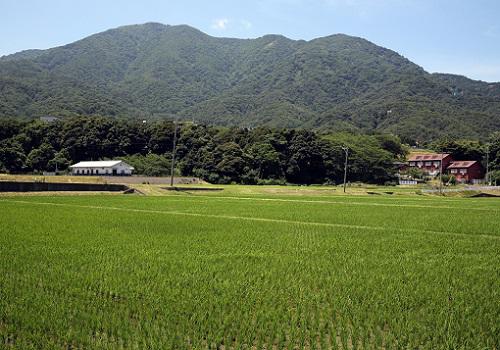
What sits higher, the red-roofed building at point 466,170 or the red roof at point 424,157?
the red roof at point 424,157

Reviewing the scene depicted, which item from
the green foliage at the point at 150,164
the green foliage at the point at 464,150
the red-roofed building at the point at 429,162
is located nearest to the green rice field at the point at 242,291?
the green foliage at the point at 150,164

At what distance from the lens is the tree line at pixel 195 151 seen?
7044cm

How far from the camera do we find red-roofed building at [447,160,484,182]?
93.2 m

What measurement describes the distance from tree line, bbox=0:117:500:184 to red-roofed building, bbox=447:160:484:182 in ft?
54.2

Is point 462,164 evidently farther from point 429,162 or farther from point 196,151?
point 196,151

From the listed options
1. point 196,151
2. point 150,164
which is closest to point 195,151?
point 196,151

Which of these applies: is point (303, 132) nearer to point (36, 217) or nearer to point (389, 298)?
point (36, 217)

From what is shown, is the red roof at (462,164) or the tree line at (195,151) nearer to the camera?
the tree line at (195,151)

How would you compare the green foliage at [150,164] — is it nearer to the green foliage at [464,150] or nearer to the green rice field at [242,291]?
the green rice field at [242,291]

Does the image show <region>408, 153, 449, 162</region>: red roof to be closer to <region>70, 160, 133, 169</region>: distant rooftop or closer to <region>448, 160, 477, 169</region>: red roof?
<region>448, 160, 477, 169</region>: red roof

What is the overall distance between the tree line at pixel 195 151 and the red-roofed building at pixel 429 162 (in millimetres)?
18251

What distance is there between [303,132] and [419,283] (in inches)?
2874

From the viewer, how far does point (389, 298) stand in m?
7.43

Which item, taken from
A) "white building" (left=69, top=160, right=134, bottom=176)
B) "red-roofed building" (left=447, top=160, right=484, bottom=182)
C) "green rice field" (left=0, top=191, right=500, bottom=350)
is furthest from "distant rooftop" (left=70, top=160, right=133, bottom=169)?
"red-roofed building" (left=447, top=160, right=484, bottom=182)
